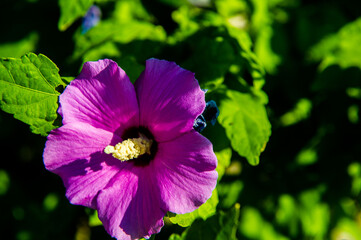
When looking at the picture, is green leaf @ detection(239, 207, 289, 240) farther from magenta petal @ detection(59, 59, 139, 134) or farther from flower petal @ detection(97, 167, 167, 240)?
magenta petal @ detection(59, 59, 139, 134)

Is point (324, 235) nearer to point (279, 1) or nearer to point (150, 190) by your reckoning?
point (279, 1)

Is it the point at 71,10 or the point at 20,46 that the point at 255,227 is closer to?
the point at 71,10

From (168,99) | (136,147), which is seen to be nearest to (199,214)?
(136,147)

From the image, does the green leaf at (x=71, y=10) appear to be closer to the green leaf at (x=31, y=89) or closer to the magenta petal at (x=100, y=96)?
the green leaf at (x=31, y=89)

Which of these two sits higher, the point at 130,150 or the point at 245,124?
the point at 130,150

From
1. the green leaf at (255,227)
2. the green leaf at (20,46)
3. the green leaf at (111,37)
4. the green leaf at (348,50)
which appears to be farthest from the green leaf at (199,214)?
the green leaf at (20,46)

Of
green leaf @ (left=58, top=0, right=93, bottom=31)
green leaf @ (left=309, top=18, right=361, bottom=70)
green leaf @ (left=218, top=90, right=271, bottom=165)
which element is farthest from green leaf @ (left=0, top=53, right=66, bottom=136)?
green leaf @ (left=309, top=18, right=361, bottom=70)

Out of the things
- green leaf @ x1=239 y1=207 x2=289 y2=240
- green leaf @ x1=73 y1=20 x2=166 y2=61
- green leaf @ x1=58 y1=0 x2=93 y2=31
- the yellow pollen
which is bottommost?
green leaf @ x1=239 y1=207 x2=289 y2=240
